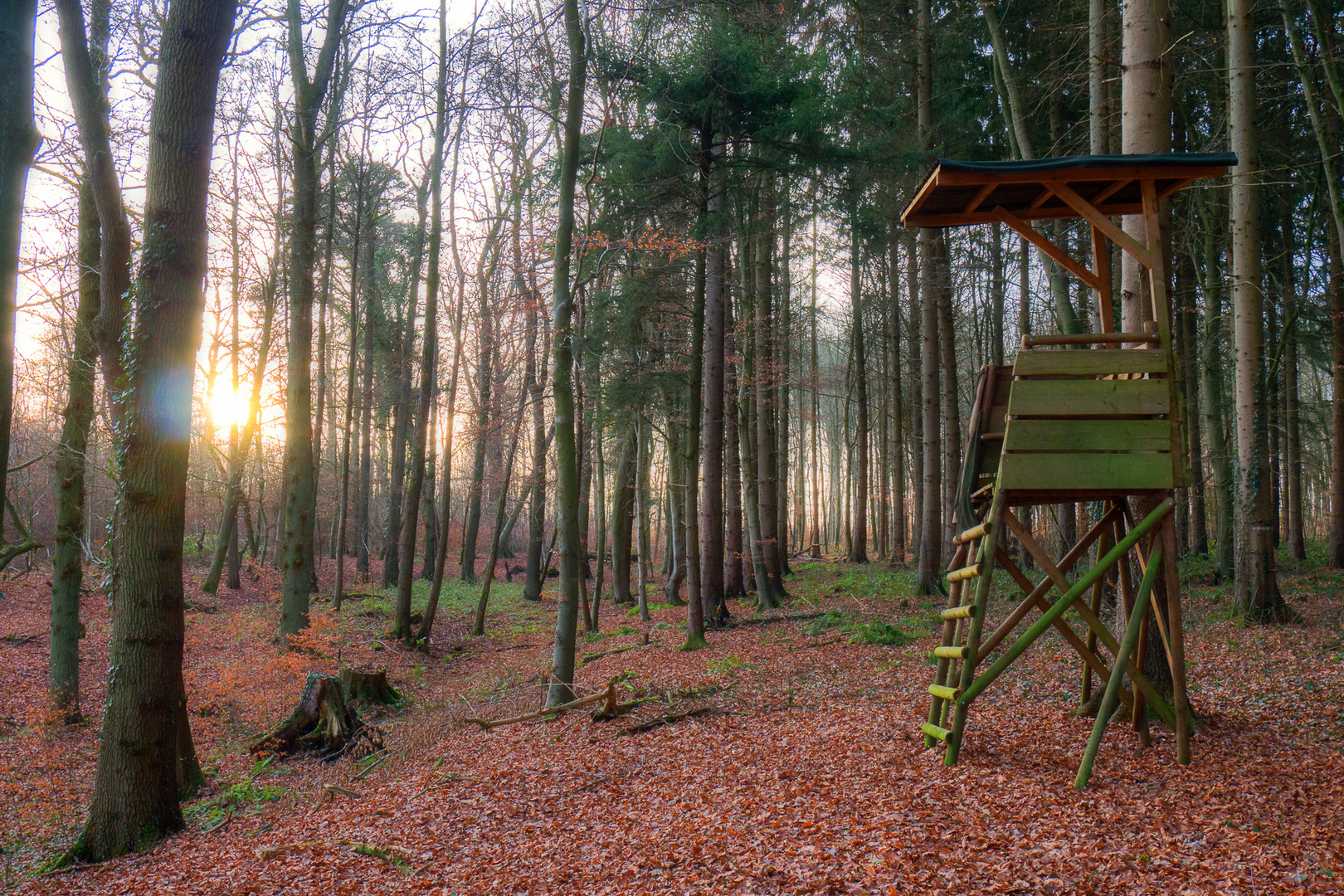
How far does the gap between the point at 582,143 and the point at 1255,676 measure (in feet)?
42.6

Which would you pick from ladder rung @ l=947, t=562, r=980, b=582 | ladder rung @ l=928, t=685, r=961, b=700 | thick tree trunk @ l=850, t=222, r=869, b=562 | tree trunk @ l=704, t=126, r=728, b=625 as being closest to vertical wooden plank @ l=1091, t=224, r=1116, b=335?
ladder rung @ l=947, t=562, r=980, b=582

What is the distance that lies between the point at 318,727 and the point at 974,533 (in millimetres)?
7679

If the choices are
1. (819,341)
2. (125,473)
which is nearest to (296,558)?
(125,473)

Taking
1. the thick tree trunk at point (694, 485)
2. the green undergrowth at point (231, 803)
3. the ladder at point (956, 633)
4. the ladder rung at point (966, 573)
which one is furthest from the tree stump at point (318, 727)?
the ladder rung at point (966, 573)

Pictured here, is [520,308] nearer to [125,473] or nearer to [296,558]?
[296,558]

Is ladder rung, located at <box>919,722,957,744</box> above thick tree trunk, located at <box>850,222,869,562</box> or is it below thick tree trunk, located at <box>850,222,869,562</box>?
below

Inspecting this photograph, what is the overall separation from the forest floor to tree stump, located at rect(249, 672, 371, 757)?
0.99 feet

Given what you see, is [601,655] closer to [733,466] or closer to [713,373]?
[713,373]

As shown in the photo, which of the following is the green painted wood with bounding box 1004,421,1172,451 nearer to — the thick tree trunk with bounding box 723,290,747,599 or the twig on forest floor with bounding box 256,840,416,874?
the twig on forest floor with bounding box 256,840,416,874

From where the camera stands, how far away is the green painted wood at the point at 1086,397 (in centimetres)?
477

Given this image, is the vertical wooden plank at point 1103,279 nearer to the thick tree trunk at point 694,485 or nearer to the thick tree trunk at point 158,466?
the thick tree trunk at point 694,485

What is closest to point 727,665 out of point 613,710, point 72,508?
point 613,710

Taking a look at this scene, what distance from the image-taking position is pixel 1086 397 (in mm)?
4793

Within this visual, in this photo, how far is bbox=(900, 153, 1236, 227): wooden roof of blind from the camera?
192 inches
